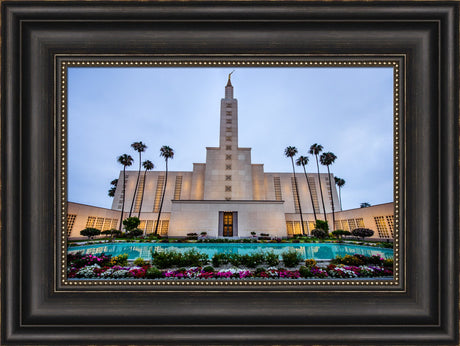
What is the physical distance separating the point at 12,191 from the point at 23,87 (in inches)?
56.3

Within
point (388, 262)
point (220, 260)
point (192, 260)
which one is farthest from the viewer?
point (192, 260)

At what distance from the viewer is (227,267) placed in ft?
17.3

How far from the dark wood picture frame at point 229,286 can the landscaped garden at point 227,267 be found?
51 cm

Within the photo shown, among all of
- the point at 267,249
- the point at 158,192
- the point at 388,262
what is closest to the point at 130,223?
the point at 158,192

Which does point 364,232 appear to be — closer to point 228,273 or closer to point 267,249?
point 267,249

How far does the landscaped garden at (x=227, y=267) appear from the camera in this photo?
148 inches

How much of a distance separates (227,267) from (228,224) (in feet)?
91.7

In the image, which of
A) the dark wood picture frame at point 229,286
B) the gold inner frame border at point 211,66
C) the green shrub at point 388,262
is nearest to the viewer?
the dark wood picture frame at point 229,286

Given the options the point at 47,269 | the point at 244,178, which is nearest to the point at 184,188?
the point at 244,178

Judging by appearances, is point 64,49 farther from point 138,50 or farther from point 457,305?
point 457,305

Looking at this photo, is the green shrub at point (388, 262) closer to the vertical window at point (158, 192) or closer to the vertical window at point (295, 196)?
the vertical window at point (295, 196)

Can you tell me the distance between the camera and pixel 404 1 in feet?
9.62

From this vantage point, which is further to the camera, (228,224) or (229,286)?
(228,224)

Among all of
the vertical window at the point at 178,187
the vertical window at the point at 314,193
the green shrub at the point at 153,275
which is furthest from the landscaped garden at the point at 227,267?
the vertical window at the point at 314,193
